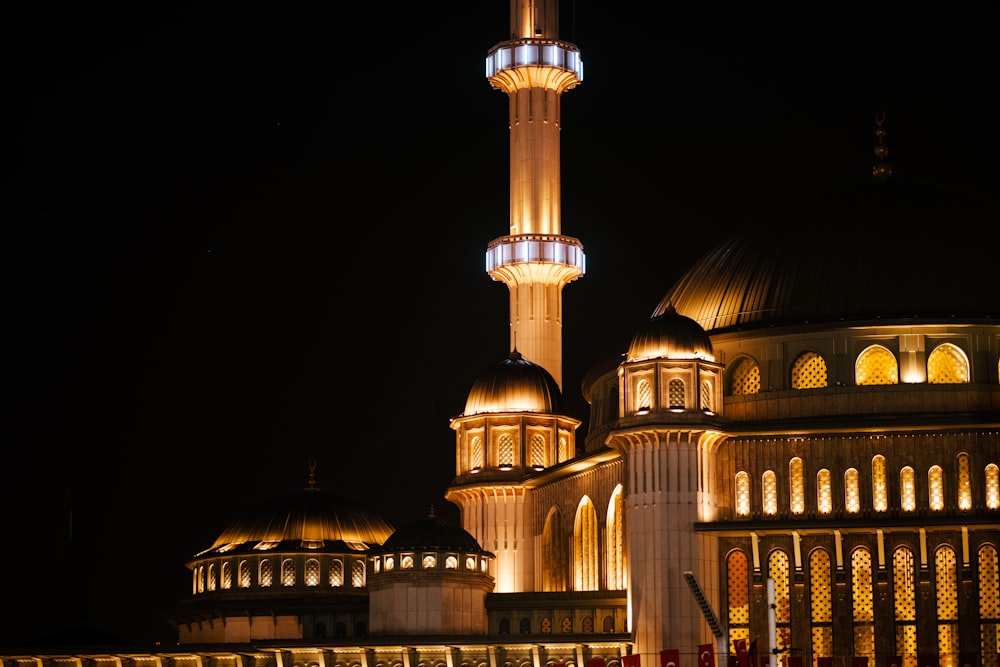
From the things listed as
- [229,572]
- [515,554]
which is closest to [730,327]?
Answer: [515,554]

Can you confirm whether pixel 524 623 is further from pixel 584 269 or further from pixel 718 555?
pixel 584 269

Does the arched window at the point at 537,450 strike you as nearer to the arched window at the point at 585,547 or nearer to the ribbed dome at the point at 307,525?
the arched window at the point at 585,547

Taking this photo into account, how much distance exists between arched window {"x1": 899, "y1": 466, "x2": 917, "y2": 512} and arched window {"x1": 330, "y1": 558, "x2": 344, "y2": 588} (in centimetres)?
3293

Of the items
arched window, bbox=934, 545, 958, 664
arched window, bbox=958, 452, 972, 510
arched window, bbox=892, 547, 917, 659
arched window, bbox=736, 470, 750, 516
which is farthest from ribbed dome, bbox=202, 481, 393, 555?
arched window, bbox=958, 452, 972, 510

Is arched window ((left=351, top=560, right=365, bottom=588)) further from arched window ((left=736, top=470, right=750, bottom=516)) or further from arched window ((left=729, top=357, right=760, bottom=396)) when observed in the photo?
arched window ((left=736, top=470, right=750, bottom=516))

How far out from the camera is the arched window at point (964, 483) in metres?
87.9

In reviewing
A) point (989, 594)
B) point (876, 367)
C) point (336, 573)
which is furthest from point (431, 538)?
point (989, 594)

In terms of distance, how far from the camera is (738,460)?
90.3 metres

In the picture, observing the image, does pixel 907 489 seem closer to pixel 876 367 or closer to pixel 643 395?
pixel 876 367

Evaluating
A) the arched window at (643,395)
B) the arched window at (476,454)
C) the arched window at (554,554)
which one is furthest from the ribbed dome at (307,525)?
the arched window at (643,395)

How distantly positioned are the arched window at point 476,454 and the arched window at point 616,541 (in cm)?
1158

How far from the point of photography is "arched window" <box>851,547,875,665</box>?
87.2m

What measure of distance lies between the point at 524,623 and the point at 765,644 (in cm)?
1306

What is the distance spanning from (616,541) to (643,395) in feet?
27.1
